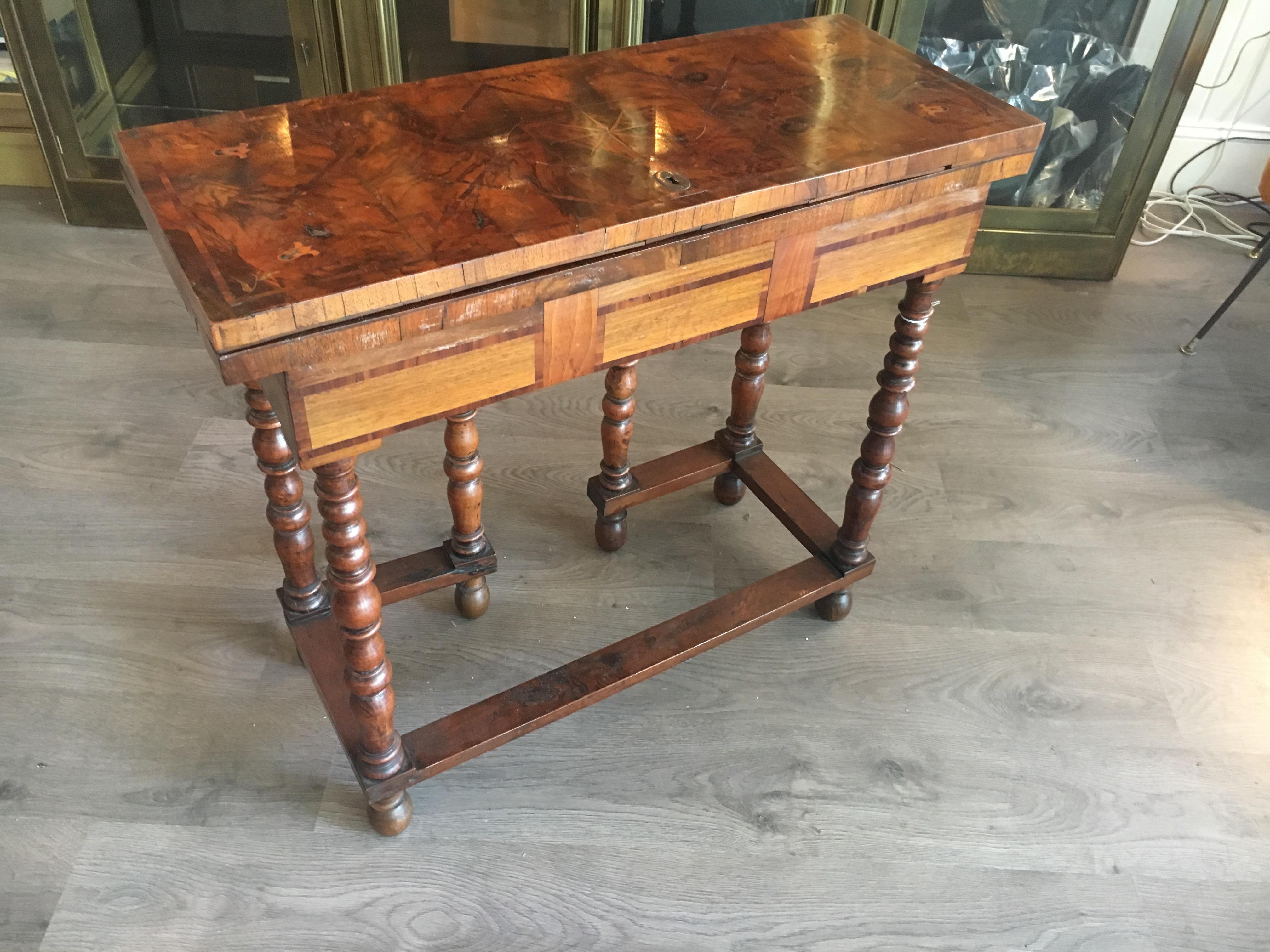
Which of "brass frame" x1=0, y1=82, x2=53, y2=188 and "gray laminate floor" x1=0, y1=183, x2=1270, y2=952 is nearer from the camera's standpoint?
"gray laminate floor" x1=0, y1=183, x2=1270, y2=952

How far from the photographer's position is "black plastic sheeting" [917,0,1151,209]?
2.20 meters

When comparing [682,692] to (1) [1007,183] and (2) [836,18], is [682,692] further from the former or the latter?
(1) [1007,183]

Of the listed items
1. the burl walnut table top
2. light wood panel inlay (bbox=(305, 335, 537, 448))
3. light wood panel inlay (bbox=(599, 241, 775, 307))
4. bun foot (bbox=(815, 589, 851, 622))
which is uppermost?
the burl walnut table top

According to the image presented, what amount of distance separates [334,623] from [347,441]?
1.92ft

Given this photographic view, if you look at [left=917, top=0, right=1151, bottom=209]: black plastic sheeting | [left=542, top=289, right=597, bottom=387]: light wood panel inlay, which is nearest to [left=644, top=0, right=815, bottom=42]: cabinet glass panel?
[left=917, top=0, right=1151, bottom=209]: black plastic sheeting

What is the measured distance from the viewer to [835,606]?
5.44 ft

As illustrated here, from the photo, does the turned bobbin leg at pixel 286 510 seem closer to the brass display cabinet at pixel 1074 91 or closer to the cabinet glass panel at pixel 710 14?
the cabinet glass panel at pixel 710 14

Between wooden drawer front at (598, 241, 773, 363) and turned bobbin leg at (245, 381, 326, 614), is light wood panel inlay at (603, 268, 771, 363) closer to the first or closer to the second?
wooden drawer front at (598, 241, 773, 363)

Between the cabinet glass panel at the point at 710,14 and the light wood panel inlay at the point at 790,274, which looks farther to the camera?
the cabinet glass panel at the point at 710,14

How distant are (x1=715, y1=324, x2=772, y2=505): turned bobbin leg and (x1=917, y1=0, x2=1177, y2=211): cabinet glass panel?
917 mm

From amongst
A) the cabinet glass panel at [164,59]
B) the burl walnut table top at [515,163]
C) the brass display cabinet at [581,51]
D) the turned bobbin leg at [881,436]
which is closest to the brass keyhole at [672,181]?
the burl walnut table top at [515,163]

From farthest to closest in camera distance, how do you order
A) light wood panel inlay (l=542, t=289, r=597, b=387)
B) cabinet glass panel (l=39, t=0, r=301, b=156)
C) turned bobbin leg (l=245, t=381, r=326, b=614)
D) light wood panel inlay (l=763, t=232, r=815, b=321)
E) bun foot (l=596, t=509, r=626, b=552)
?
cabinet glass panel (l=39, t=0, r=301, b=156), bun foot (l=596, t=509, r=626, b=552), turned bobbin leg (l=245, t=381, r=326, b=614), light wood panel inlay (l=763, t=232, r=815, b=321), light wood panel inlay (l=542, t=289, r=597, b=387)

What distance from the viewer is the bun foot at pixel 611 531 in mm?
1734

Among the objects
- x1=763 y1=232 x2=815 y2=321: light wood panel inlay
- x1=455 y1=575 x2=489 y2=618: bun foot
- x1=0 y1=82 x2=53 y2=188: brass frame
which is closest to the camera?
x1=763 y1=232 x2=815 y2=321: light wood panel inlay
